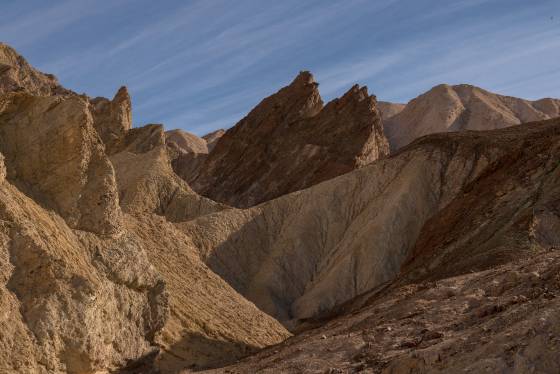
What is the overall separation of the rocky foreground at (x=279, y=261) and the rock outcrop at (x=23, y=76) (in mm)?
693

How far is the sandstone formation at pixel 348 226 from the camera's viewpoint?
1681 inches

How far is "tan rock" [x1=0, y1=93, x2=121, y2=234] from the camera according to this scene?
19.7 m

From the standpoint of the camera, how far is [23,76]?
68.1m

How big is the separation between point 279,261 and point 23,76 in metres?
30.6

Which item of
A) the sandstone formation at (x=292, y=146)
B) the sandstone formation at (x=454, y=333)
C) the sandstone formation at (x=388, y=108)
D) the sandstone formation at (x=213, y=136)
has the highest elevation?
the sandstone formation at (x=213, y=136)

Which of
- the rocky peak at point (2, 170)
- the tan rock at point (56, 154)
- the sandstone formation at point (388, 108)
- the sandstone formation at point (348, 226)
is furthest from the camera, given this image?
the sandstone formation at point (388, 108)

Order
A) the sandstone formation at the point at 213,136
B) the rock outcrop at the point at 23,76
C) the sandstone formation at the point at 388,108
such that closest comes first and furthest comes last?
the rock outcrop at the point at 23,76
the sandstone formation at the point at 388,108
the sandstone formation at the point at 213,136

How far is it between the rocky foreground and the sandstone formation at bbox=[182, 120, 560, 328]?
0.37 ft

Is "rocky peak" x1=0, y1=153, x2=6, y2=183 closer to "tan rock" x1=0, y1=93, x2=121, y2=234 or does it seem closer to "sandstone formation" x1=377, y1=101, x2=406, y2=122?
"tan rock" x1=0, y1=93, x2=121, y2=234

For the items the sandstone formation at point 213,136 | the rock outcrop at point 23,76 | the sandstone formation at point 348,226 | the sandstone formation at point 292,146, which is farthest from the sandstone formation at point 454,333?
the sandstone formation at point 213,136

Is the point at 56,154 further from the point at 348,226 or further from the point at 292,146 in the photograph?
the point at 292,146

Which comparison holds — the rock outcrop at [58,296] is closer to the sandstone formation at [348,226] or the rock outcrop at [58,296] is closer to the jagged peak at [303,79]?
the sandstone formation at [348,226]

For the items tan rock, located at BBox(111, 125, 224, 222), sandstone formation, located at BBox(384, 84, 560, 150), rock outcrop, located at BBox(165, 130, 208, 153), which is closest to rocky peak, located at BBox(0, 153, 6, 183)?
tan rock, located at BBox(111, 125, 224, 222)

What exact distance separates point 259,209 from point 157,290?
2945cm
